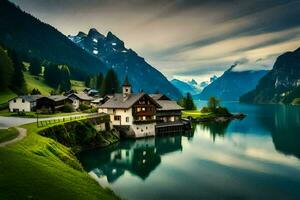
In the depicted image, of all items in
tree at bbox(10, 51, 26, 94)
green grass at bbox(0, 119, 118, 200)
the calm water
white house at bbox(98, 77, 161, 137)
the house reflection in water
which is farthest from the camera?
tree at bbox(10, 51, 26, 94)

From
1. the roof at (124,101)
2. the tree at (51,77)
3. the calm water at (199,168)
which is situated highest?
the tree at (51,77)

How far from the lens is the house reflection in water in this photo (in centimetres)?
5819

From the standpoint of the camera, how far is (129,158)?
70562 millimetres

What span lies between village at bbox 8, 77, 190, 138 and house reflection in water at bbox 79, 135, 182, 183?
6367mm

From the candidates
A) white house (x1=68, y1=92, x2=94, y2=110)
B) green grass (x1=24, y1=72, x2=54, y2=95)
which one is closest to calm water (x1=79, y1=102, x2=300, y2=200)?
white house (x1=68, y1=92, x2=94, y2=110)

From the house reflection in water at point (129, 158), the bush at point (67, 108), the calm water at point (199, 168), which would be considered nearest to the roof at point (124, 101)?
the house reflection in water at point (129, 158)

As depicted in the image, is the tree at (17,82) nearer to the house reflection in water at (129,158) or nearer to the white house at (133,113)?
the white house at (133,113)

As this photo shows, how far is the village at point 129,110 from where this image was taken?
95.2 metres

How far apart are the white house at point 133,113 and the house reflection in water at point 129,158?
5.34 metres

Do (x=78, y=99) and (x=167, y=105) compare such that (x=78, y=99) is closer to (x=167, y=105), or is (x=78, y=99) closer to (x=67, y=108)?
(x=67, y=108)

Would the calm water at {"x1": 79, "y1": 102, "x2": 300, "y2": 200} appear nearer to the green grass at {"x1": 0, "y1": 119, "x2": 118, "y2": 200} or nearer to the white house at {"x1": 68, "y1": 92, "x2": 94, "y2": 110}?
the green grass at {"x1": 0, "y1": 119, "x2": 118, "y2": 200}

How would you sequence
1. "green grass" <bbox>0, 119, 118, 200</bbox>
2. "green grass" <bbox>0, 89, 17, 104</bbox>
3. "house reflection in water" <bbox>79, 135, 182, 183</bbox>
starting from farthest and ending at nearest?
"green grass" <bbox>0, 89, 17, 104</bbox> < "house reflection in water" <bbox>79, 135, 182, 183</bbox> < "green grass" <bbox>0, 119, 118, 200</bbox>

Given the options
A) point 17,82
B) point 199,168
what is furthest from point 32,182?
point 17,82

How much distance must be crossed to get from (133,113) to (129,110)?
1.64m
